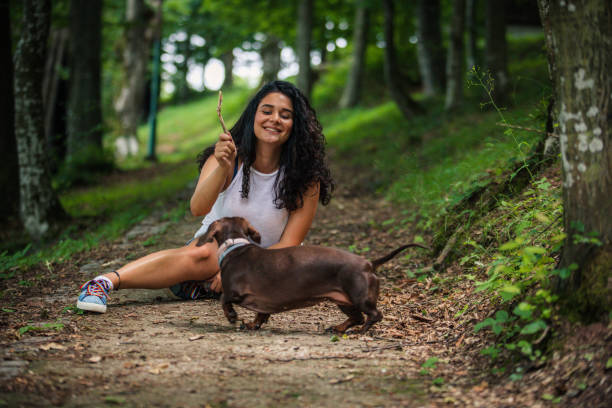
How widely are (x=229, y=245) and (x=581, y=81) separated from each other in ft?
7.67

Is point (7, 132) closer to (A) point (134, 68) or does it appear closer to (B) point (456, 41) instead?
(B) point (456, 41)

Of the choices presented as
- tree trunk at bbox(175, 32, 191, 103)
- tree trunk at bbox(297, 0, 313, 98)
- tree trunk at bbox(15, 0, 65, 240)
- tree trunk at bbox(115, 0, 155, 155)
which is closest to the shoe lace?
tree trunk at bbox(15, 0, 65, 240)

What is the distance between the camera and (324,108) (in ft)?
83.1

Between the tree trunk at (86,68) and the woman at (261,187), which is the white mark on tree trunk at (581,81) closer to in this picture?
the woman at (261,187)

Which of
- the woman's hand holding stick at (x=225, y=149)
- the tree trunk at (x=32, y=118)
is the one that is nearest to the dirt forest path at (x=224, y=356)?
the woman's hand holding stick at (x=225, y=149)

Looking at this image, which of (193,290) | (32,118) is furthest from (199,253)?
(32,118)

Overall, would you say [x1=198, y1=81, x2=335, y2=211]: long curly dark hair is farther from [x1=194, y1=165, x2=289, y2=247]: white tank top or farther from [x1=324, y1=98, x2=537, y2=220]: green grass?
[x1=324, y1=98, x2=537, y2=220]: green grass

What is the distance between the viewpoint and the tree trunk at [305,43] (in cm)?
1872

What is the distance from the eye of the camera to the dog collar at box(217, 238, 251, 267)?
12.6 ft

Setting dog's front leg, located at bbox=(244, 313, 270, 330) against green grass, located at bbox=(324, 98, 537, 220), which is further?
green grass, located at bbox=(324, 98, 537, 220)

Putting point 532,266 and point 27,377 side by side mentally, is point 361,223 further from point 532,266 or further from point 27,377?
point 27,377

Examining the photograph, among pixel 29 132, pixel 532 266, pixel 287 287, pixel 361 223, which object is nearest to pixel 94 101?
pixel 29 132

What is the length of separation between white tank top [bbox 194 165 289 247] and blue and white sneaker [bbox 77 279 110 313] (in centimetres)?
89

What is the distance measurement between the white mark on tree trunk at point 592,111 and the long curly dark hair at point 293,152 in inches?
87.9
